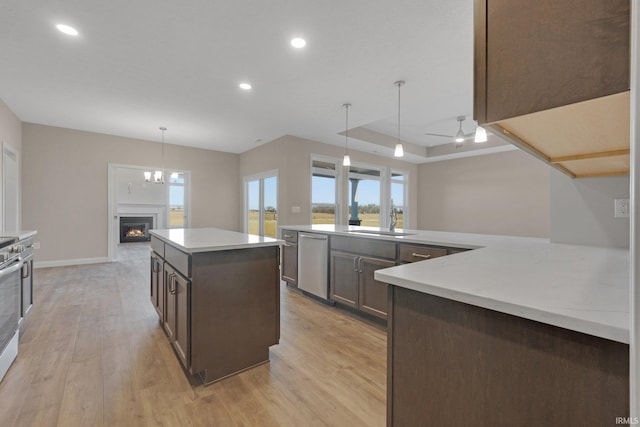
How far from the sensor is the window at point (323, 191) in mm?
6055

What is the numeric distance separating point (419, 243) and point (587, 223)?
1.02 m

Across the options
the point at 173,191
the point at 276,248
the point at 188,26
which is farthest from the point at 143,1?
the point at 173,191

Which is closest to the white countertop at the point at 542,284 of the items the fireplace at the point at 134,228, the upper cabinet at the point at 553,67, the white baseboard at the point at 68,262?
the upper cabinet at the point at 553,67

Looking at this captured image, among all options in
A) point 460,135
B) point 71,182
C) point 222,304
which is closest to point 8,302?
point 222,304

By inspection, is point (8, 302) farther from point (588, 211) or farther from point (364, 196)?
point (364, 196)

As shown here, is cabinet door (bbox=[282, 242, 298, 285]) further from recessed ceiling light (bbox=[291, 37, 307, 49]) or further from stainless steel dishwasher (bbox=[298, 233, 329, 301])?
recessed ceiling light (bbox=[291, 37, 307, 49])

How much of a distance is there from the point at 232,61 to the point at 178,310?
243 centimetres

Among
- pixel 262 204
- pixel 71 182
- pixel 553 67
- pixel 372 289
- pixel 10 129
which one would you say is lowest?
pixel 372 289

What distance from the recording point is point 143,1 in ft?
6.74

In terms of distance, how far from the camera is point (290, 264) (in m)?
3.69

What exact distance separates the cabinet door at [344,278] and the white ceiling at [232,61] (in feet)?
6.70

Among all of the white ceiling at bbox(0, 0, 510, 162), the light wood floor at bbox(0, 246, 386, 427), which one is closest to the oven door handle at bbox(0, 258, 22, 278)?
the light wood floor at bbox(0, 246, 386, 427)

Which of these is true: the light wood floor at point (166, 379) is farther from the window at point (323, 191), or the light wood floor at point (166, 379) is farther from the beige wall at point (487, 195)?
the beige wall at point (487, 195)

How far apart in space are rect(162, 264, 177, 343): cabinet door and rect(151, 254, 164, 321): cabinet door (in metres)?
0.14
